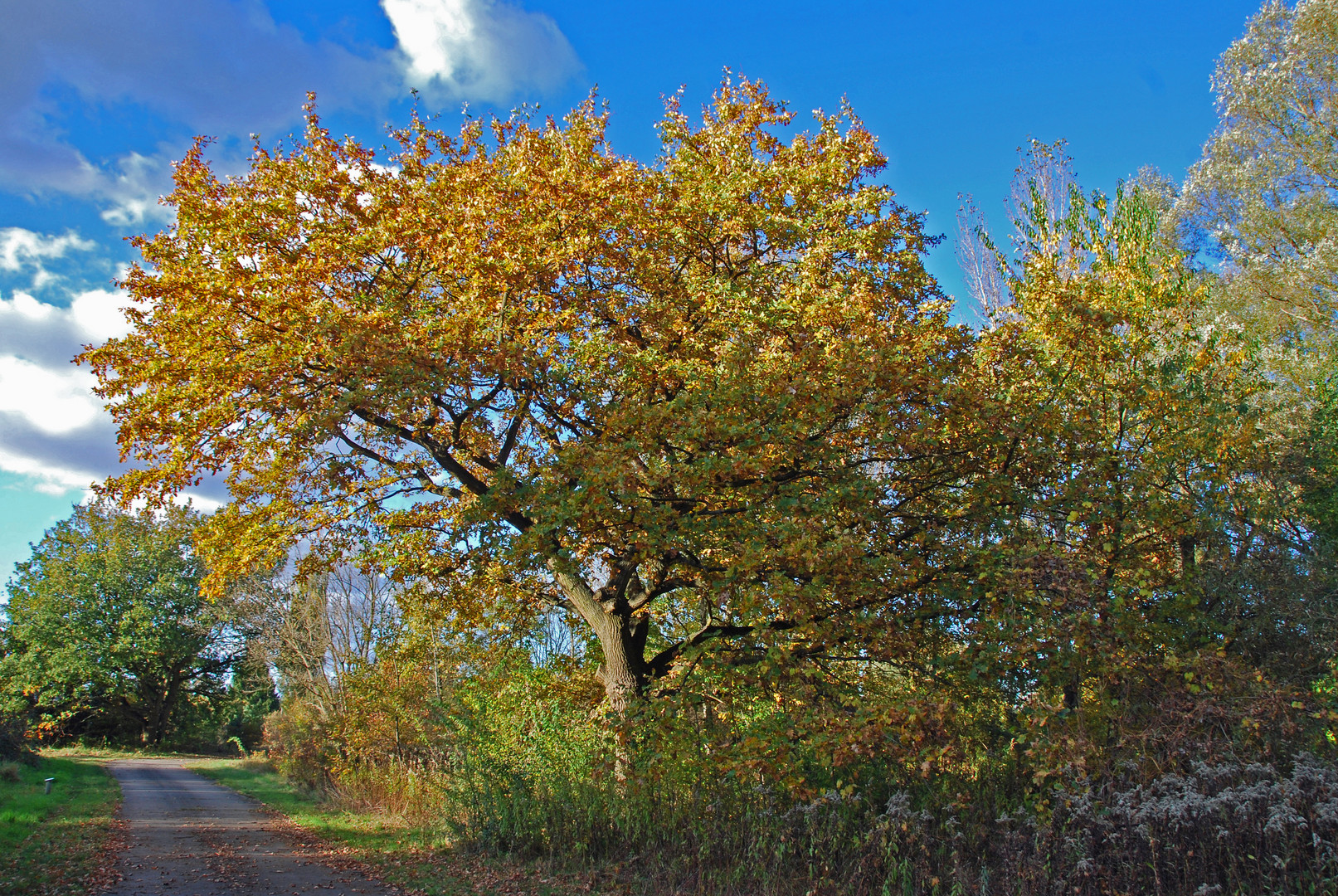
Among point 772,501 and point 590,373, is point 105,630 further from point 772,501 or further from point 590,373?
point 772,501

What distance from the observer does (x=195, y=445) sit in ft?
33.2

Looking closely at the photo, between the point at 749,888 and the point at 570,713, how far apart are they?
4305 mm

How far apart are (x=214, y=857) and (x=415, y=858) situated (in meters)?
2.84

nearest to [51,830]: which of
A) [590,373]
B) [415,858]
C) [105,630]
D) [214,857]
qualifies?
[214,857]

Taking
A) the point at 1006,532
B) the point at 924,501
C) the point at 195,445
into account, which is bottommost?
the point at 1006,532

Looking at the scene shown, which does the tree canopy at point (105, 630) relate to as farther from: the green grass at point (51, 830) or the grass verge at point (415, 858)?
the grass verge at point (415, 858)

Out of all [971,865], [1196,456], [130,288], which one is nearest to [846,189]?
[1196,456]

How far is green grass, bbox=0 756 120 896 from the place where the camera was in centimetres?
824

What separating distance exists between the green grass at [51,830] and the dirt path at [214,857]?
1.46 ft

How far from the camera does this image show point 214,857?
10.3 m

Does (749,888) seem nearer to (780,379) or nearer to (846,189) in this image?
(780,379)

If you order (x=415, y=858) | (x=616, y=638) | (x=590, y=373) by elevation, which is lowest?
(x=415, y=858)

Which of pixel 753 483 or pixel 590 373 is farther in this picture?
pixel 590 373

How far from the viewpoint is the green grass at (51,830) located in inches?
324
